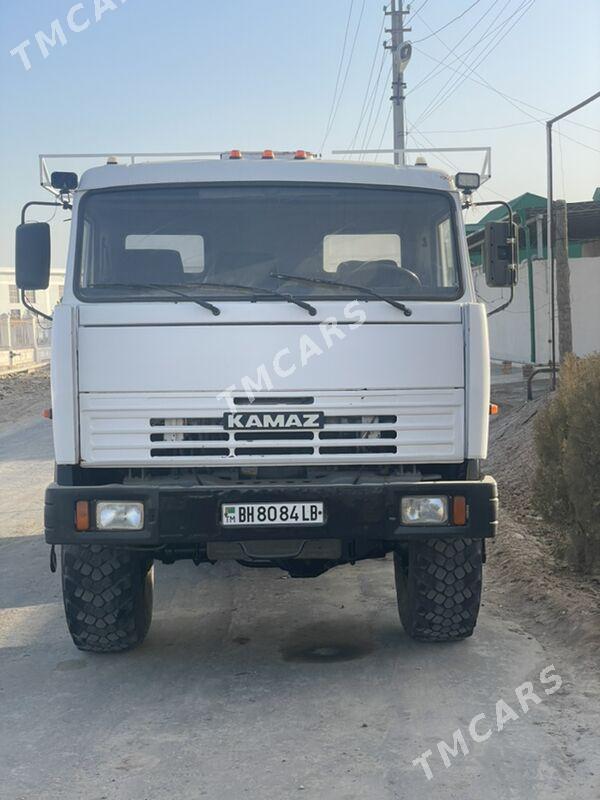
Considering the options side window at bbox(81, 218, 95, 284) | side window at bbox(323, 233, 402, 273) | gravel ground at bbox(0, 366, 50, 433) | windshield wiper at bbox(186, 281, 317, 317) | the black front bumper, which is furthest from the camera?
gravel ground at bbox(0, 366, 50, 433)

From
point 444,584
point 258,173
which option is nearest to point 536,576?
point 444,584

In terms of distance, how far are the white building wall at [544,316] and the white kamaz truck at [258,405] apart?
10361 millimetres

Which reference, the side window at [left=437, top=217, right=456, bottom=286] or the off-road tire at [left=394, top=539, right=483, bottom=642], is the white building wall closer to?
the side window at [left=437, top=217, right=456, bottom=286]

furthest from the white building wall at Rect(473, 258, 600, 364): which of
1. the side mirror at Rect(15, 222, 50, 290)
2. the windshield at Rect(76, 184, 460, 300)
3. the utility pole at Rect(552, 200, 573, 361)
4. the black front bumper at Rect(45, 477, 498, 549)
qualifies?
the black front bumper at Rect(45, 477, 498, 549)

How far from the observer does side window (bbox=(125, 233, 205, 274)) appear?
509 cm

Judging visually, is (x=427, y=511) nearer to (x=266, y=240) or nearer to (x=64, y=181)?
(x=266, y=240)

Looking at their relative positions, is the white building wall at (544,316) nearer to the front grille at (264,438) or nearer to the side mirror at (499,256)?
the side mirror at (499,256)

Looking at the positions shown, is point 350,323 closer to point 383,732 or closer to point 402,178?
point 402,178

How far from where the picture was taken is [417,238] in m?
5.22

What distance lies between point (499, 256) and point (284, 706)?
2897 millimetres

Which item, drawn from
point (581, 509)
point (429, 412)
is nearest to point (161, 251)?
point (429, 412)

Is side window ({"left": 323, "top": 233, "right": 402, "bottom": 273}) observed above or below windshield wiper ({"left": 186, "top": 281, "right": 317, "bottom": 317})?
above

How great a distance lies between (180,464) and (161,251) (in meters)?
1.19

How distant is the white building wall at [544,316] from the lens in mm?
17859
